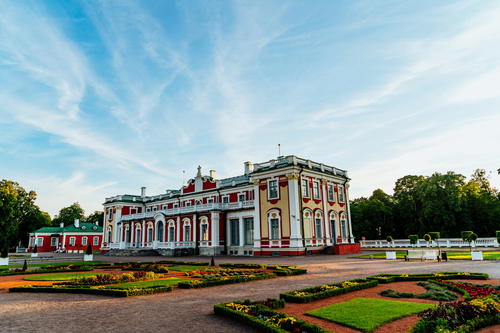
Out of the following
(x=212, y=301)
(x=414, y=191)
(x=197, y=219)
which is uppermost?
(x=414, y=191)

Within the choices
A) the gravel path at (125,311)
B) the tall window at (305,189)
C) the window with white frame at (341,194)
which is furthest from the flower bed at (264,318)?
the window with white frame at (341,194)

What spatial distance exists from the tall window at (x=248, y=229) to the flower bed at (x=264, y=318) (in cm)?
2732

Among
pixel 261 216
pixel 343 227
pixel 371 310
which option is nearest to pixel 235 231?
→ pixel 261 216

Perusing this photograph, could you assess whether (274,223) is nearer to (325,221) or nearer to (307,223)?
(307,223)

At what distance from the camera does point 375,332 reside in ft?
20.3

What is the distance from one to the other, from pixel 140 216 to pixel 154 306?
3857 centimetres

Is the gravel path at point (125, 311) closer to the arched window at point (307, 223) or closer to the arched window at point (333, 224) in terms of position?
the arched window at point (307, 223)

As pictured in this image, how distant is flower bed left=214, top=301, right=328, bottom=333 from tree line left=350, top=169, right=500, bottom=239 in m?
44.6


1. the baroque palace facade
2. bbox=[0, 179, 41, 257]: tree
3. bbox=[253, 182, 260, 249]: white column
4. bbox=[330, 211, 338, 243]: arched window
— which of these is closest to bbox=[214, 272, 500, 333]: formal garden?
the baroque palace facade

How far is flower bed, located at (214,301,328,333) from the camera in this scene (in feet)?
19.6

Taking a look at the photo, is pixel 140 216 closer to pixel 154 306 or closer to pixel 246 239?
pixel 246 239

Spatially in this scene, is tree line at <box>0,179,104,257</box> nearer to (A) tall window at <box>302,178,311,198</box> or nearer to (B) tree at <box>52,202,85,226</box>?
(B) tree at <box>52,202,85,226</box>

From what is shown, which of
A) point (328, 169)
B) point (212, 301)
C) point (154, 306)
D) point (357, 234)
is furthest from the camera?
point (357, 234)

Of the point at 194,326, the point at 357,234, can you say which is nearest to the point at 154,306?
the point at 194,326
